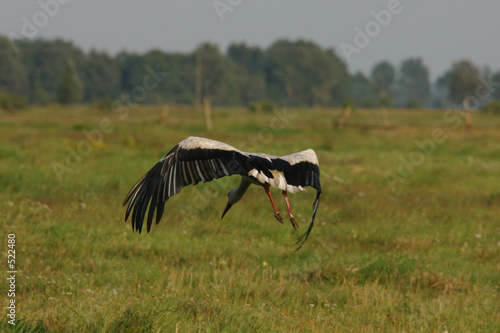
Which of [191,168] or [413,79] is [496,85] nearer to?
[413,79]

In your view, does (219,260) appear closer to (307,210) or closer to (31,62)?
(307,210)

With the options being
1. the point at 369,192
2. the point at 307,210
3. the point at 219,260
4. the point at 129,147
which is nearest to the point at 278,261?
the point at 219,260

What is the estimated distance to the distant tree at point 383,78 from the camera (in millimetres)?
147125

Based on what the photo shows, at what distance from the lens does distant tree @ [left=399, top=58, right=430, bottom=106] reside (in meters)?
165

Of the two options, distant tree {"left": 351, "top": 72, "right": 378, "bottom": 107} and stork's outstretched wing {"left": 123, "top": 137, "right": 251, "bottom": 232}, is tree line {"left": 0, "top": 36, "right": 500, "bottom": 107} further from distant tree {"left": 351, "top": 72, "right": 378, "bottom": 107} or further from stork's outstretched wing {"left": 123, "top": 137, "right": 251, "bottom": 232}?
stork's outstretched wing {"left": 123, "top": 137, "right": 251, "bottom": 232}

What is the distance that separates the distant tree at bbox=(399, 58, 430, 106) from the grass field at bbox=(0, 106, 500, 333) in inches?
6233

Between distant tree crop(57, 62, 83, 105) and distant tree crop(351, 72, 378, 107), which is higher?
distant tree crop(351, 72, 378, 107)

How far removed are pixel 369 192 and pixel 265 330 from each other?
7.73 meters

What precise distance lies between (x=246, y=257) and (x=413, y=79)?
170341 mm

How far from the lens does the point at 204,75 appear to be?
329 ft

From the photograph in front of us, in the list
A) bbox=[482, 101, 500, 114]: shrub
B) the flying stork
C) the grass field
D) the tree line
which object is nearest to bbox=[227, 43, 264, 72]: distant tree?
the tree line

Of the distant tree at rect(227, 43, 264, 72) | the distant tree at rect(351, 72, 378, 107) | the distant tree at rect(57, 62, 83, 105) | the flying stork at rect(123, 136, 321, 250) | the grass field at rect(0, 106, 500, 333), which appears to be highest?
the distant tree at rect(227, 43, 264, 72)

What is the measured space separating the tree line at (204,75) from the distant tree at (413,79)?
39123 millimetres

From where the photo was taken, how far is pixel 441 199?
1205 cm
